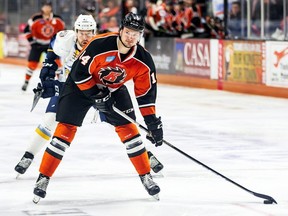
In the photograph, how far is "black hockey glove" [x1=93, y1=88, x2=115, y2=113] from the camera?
5883 mm

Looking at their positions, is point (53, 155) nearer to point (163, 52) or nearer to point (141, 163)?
point (141, 163)

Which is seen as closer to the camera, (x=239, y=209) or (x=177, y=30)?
(x=239, y=209)

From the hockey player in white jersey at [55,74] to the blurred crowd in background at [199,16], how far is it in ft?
22.8

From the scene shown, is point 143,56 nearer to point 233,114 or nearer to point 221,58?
point 233,114

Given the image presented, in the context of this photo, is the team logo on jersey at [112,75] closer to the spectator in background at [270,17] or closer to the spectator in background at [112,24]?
the spectator in background at [270,17]

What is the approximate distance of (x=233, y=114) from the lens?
1201 cm

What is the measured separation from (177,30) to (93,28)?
34.3ft

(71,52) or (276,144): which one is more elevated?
(71,52)

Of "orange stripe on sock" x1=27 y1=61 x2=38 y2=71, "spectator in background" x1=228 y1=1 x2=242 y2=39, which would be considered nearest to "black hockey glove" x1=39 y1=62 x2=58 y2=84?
"orange stripe on sock" x1=27 y1=61 x2=38 y2=71

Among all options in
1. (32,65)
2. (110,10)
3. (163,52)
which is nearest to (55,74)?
(32,65)

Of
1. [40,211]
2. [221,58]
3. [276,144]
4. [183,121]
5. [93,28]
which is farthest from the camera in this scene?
[221,58]

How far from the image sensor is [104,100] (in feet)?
19.4

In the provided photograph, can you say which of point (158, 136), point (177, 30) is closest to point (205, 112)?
point (177, 30)

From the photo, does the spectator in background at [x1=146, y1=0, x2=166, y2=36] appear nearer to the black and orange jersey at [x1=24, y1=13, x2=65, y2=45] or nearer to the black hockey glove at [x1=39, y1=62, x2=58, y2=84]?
the black and orange jersey at [x1=24, y1=13, x2=65, y2=45]
